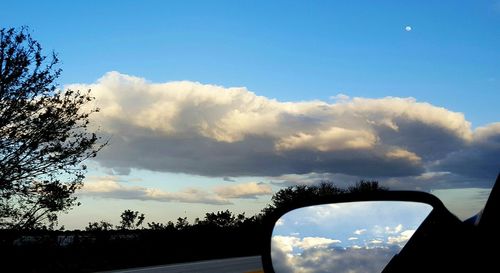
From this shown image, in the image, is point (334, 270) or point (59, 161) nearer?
point (334, 270)

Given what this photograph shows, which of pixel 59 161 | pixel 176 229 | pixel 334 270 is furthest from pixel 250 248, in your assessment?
pixel 334 270

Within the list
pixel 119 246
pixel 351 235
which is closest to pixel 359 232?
pixel 351 235

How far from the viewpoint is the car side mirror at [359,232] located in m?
1.55

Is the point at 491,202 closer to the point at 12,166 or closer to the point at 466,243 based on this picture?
the point at 466,243

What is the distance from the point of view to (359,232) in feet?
5.53

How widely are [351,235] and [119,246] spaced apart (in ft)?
83.4

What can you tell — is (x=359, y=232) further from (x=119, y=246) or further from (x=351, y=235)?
(x=119, y=246)

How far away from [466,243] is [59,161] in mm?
20777

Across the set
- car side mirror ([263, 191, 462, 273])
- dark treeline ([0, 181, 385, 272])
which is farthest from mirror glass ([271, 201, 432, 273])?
dark treeline ([0, 181, 385, 272])

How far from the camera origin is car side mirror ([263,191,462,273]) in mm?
1552

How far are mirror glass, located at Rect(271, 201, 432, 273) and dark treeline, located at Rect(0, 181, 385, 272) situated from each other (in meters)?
8.05

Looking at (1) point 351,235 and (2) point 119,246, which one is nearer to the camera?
(1) point 351,235

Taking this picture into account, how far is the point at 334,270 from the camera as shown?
1725mm

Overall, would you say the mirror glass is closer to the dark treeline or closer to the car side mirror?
the car side mirror
